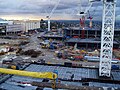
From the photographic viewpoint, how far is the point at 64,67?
3466cm

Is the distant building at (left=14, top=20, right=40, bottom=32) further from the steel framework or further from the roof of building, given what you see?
the steel framework

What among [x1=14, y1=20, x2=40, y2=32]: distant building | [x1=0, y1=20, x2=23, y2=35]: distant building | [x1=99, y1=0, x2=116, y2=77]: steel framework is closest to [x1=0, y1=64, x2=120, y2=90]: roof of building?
[x1=99, y1=0, x2=116, y2=77]: steel framework

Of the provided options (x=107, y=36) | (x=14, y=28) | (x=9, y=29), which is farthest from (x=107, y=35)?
(x=14, y=28)

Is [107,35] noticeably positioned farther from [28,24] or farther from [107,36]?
[28,24]

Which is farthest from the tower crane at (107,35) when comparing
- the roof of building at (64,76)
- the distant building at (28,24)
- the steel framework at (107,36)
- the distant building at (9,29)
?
the distant building at (28,24)

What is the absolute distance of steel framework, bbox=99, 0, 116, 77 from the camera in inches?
1122

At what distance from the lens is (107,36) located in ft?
96.6

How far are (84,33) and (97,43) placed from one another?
1813 cm

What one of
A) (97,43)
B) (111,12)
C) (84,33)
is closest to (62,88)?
(111,12)

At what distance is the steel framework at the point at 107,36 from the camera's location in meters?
28.5

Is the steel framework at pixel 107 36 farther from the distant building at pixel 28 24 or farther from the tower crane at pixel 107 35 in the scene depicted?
the distant building at pixel 28 24

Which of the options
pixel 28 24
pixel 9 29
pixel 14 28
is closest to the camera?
pixel 9 29

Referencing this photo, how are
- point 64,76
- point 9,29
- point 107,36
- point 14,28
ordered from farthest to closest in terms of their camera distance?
point 14,28
point 9,29
point 64,76
point 107,36

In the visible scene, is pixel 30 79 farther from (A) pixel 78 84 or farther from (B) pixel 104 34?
(B) pixel 104 34
